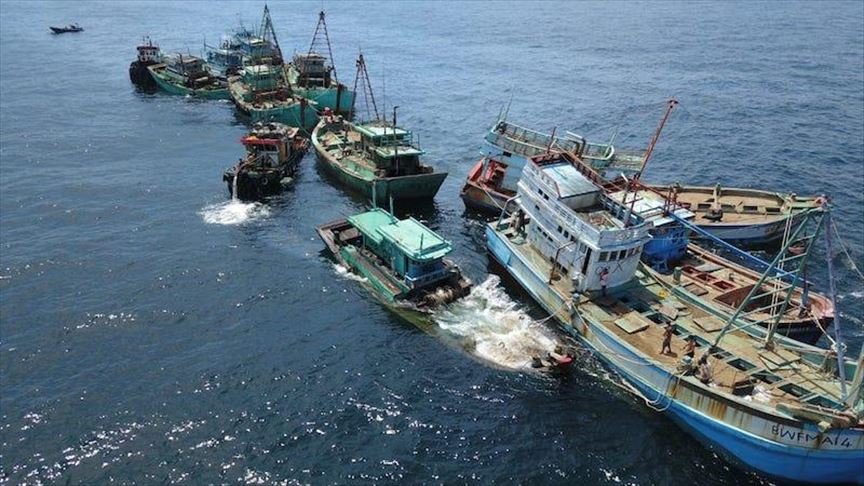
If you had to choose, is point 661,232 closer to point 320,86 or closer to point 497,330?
point 497,330

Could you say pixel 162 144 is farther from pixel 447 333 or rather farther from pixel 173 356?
pixel 447 333

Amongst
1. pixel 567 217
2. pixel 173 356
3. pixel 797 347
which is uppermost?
pixel 567 217

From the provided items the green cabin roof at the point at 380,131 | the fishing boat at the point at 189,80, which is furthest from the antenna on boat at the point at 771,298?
the fishing boat at the point at 189,80

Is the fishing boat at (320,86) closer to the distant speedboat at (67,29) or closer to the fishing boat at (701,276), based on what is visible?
the fishing boat at (701,276)

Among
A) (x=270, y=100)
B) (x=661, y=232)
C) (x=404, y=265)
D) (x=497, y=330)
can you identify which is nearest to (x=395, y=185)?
(x=404, y=265)

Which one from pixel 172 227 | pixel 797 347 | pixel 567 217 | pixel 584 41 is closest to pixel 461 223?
pixel 567 217
